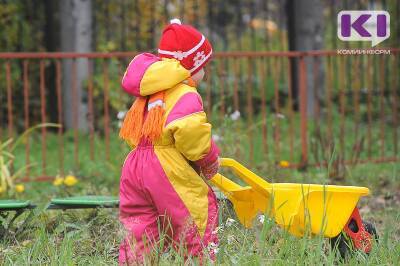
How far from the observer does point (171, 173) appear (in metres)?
4.09

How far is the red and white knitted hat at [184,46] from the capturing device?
4219mm

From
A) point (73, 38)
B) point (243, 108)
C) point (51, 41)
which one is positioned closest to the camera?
point (73, 38)

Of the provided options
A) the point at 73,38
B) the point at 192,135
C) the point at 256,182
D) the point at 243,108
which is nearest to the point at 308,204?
the point at 256,182

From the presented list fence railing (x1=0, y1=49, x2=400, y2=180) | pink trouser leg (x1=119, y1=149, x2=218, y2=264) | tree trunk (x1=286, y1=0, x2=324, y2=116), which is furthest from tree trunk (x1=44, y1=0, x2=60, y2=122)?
pink trouser leg (x1=119, y1=149, x2=218, y2=264)

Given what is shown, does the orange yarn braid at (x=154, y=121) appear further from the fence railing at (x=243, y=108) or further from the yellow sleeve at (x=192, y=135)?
the fence railing at (x=243, y=108)

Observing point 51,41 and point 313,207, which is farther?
point 51,41

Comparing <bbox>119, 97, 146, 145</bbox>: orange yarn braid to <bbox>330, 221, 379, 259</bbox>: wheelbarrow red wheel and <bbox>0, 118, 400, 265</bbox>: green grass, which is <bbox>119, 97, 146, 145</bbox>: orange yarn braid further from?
<bbox>330, 221, 379, 259</bbox>: wheelbarrow red wheel

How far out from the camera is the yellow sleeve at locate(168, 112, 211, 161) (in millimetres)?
3994

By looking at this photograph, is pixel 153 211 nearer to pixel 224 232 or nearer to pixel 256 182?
pixel 224 232

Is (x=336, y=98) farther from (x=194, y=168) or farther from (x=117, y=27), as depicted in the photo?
(x=194, y=168)

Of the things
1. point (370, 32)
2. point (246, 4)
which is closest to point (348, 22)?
point (370, 32)

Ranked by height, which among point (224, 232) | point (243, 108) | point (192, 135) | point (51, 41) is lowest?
point (243, 108)

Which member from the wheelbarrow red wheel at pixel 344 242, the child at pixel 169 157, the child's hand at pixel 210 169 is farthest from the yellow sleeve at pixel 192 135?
the wheelbarrow red wheel at pixel 344 242

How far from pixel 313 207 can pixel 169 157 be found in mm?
620
